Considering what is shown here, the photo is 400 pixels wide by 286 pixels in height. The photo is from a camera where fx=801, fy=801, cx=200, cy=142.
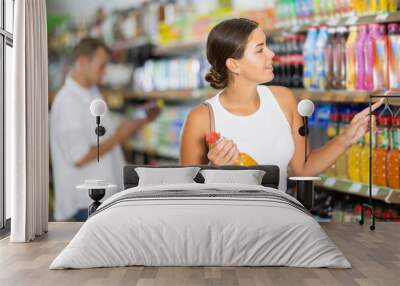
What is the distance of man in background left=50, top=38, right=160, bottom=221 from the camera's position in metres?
7.76

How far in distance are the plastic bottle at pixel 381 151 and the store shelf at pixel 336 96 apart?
24 centimetres

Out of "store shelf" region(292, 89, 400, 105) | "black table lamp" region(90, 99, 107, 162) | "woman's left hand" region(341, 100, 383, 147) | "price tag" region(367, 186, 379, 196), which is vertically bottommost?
"price tag" region(367, 186, 379, 196)

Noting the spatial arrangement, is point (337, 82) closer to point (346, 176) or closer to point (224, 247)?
point (346, 176)

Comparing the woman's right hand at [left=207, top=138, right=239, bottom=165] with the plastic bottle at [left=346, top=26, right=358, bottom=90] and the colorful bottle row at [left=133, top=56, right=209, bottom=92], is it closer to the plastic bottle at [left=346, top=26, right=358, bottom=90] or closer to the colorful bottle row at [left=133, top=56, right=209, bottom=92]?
the colorful bottle row at [left=133, top=56, right=209, bottom=92]

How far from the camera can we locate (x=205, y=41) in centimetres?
768

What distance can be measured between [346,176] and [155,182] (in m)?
1.78

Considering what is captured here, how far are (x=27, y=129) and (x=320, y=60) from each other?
2725mm

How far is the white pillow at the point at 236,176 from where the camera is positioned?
267 inches

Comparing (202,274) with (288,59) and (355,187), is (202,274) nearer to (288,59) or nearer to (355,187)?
(355,187)

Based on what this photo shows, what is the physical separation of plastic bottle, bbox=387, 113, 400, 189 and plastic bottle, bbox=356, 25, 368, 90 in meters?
0.42

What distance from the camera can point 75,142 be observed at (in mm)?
7762

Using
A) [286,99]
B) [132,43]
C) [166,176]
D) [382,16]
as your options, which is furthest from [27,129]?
[382,16]

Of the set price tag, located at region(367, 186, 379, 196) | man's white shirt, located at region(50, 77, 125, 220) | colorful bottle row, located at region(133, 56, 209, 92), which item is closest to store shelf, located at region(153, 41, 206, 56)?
colorful bottle row, located at region(133, 56, 209, 92)

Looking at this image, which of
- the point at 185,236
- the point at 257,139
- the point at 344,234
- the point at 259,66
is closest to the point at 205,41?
the point at 259,66
